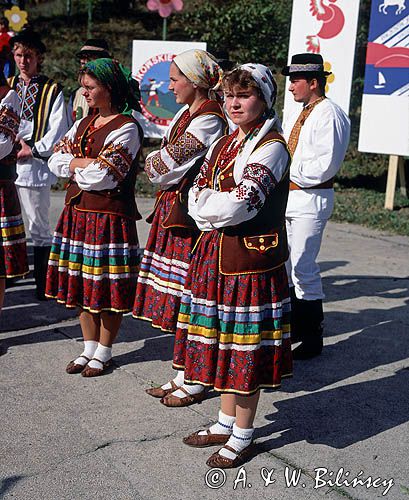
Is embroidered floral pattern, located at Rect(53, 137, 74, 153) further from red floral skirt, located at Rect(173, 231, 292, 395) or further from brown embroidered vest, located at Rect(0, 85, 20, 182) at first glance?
red floral skirt, located at Rect(173, 231, 292, 395)

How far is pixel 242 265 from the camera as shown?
9.67 ft

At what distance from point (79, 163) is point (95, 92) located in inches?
15.1

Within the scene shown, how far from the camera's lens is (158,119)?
433 inches

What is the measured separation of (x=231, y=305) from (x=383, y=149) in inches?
268

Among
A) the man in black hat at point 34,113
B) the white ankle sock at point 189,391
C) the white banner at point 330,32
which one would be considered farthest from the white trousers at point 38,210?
the white banner at point 330,32

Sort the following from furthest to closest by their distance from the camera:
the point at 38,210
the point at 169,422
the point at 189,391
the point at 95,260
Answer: the point at 38,210, the point at 95,260, the point at 189,391, the point at 169,422

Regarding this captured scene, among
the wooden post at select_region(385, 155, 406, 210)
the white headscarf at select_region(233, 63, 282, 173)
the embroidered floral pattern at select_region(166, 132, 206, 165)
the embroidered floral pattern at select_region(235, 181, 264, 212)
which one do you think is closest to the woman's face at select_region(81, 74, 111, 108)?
the embroidered floral pattern at select_region(166, 132, 206, 165)

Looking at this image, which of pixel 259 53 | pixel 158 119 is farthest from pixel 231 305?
pixel 259 53

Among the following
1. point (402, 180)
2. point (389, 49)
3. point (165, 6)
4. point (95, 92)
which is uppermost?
point (165, 6)

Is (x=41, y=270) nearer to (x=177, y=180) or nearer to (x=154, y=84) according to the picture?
(x=177, y=180)

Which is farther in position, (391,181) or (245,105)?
(391,181)

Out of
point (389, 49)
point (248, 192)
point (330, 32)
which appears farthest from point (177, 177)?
point (389, 49)

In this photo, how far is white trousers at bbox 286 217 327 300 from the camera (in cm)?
423

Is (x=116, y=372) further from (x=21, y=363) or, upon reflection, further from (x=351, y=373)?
(x=351, y=373)
